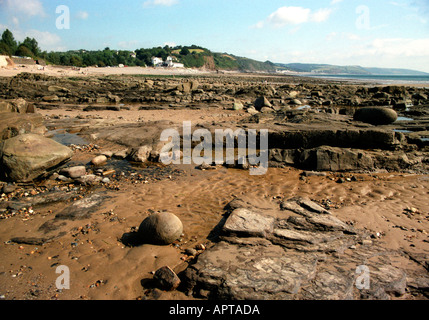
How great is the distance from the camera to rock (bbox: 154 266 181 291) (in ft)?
9.70

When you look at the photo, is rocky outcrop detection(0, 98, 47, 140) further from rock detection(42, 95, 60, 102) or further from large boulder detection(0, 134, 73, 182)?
rock detection(42, 95, 60, 102)

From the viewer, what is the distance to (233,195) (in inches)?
217

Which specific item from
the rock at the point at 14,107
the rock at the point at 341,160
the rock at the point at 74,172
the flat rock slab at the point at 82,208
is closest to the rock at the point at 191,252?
the flat rock slab at the point at 82,208

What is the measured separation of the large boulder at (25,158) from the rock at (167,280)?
14.5 feet

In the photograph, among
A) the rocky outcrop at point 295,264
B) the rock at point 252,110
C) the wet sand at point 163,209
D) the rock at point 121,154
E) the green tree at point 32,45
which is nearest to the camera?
the rocky outcrop at point 295,264

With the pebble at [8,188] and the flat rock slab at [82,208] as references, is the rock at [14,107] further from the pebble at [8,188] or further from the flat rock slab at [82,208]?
the flat rock slab at [82,208]

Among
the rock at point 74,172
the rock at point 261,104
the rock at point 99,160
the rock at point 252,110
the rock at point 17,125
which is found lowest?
the rock at point 74,172

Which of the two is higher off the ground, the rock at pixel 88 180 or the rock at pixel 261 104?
the rock at pixel 261 104

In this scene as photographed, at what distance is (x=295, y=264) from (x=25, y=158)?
590cm

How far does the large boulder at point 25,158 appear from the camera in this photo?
555 cm

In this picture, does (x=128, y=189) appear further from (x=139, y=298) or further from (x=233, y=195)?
(x=139, y=298)

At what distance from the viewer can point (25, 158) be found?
559cm

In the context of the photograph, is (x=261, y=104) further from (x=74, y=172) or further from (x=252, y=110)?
(x=74, y=172)
